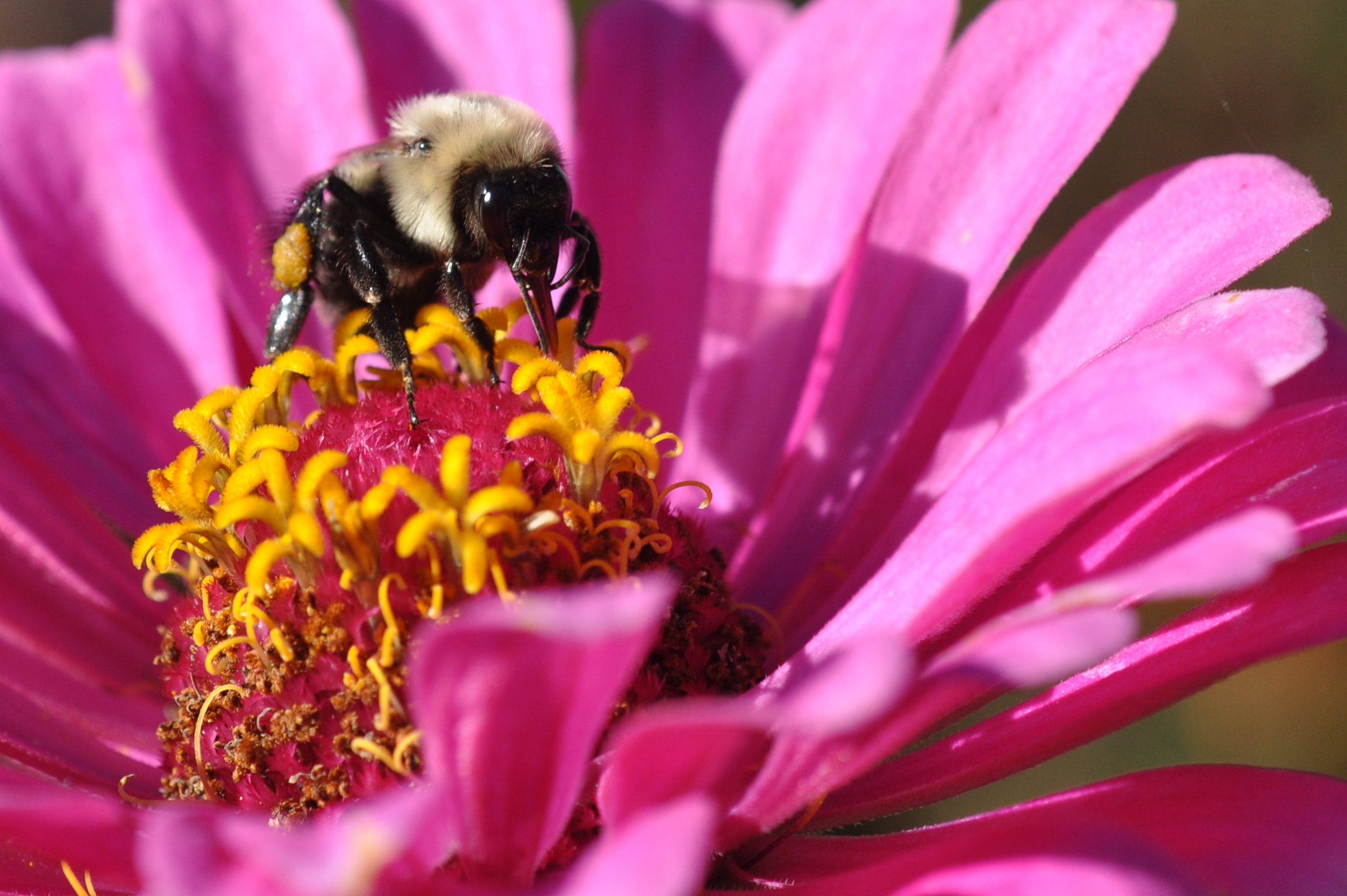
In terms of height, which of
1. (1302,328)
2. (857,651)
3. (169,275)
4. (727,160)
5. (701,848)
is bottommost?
(701,848)

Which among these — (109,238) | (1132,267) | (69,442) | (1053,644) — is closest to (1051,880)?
(1053,644)

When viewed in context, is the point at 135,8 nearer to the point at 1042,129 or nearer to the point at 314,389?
the point at 314,389

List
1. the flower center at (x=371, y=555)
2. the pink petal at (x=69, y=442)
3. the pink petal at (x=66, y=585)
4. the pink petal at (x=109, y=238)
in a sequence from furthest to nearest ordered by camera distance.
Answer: the pink petal at (x=109, y=238), the pink petal at (x=69, y=442), the pink petal at (x=66, y=585), the flower center at (x=371, y=555)

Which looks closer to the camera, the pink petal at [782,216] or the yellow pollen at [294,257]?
the yellow pollen at [294,257]

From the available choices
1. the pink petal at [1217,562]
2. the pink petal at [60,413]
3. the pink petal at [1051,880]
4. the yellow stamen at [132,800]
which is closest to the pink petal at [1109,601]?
the pink petal at [1217,562]

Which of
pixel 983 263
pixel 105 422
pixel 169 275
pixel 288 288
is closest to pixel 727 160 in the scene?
pixel 983 263

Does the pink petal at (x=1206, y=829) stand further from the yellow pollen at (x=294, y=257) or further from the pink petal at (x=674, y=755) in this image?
the yellow pollen at (x=294, y=257)

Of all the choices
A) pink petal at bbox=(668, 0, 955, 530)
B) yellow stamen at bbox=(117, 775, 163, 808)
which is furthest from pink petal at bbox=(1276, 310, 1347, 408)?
yellow stamen at bbox=(117, 775, 163, 808)

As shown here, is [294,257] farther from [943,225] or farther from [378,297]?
[943,225]
